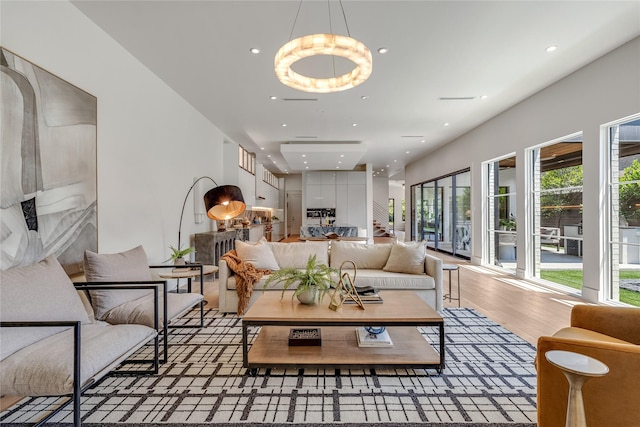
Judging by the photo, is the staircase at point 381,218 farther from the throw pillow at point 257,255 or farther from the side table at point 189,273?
the side table at point 189,273

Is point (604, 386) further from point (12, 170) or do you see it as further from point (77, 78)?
point (77, 78)

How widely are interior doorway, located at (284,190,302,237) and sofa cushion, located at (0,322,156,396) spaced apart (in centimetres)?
1485

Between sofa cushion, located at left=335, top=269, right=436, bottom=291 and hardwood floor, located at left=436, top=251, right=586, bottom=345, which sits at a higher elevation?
sofa cushion, located at left=335, top=269, right=436, bottom=291

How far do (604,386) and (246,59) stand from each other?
14.3 feet

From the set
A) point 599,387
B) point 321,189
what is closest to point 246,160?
point 321,189

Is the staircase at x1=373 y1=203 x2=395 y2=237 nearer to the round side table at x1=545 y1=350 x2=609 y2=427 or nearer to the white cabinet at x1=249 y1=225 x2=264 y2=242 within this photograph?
the white cabinet at x1=249 y1=225 x2=264 y2=242

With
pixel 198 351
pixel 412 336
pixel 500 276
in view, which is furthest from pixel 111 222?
pixel 500 276

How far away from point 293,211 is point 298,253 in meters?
12.6

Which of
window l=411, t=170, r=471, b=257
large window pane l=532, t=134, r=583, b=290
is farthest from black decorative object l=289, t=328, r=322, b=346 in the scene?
window l=411, t=170, r=471, b=257

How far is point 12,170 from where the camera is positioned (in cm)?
227

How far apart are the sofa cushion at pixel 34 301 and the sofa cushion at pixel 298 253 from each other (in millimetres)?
2521

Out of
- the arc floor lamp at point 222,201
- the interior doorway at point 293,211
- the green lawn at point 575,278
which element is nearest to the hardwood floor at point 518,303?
the green lawn at point 575,278

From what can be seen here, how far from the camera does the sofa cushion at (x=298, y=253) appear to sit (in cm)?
438

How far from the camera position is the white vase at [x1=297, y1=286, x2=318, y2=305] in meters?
2.63
